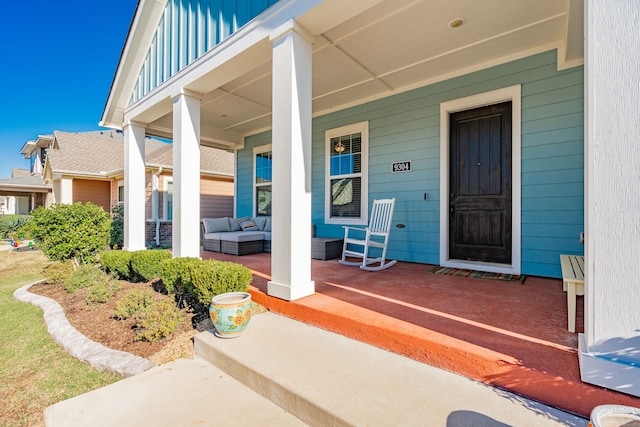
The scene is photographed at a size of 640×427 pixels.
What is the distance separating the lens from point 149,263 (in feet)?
13.1

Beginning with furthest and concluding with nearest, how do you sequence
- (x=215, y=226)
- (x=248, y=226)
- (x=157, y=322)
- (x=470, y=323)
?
1. (x=248, y=226)
2. (x=215, y=226)
3. (x=157, y=322)
4. (x=470, y=323)

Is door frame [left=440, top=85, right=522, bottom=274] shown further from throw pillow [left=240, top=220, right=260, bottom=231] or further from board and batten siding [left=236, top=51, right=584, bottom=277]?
throw pillow [left=240, top=220, right=260, bottom=231]

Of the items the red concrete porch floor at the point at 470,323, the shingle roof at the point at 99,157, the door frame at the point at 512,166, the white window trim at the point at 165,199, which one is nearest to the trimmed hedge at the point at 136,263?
the red concrete porch floor at the point at 470,323

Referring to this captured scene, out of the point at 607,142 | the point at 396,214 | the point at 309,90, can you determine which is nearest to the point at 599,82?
the point at 607,142

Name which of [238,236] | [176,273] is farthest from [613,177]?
[238,236]

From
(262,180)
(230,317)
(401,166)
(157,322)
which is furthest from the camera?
(262,180)

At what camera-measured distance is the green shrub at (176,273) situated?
3072mm

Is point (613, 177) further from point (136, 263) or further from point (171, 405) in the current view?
point (136, 263)

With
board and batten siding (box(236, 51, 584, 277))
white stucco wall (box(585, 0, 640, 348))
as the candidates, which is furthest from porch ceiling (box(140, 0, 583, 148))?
white stucco wall (box(585, 0, 640, 348))

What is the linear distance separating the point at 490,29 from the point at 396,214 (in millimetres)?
2543

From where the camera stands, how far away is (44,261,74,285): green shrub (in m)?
4.29

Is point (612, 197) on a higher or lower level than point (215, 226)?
higher

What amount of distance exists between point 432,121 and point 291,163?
8.44 feet

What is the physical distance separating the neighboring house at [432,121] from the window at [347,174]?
27 millimetres
